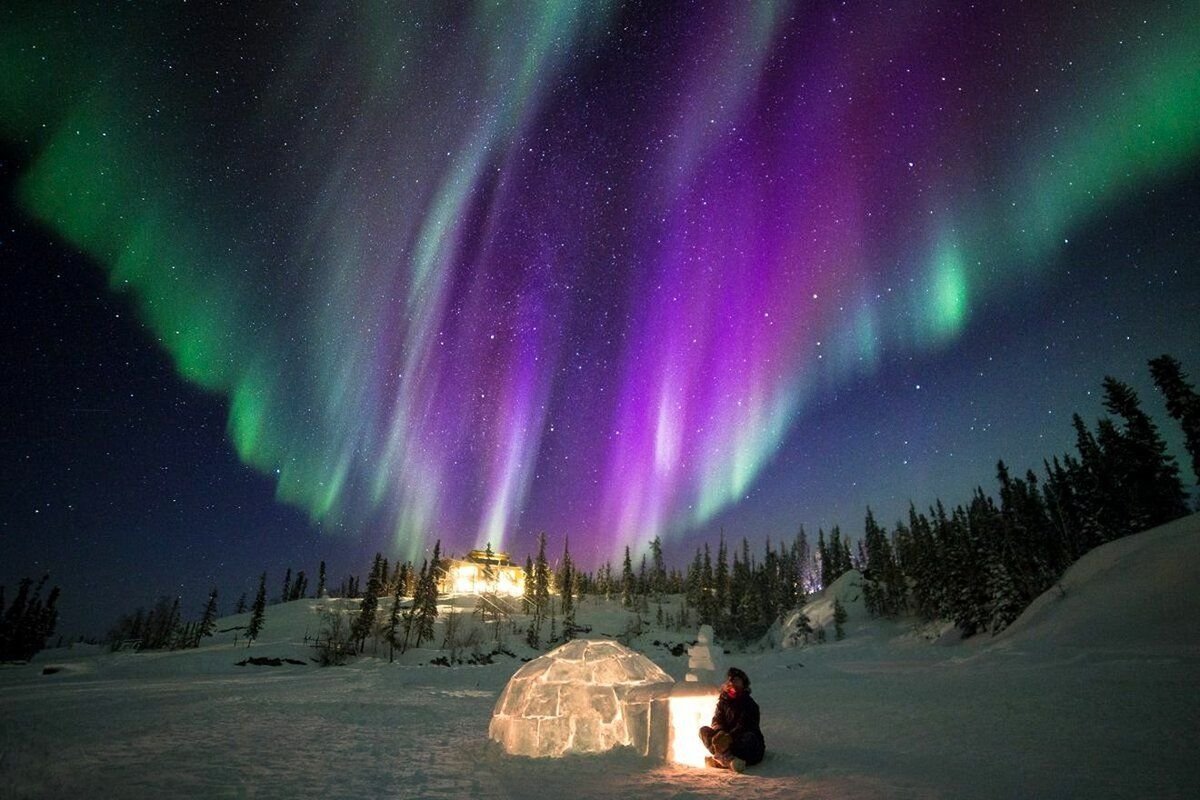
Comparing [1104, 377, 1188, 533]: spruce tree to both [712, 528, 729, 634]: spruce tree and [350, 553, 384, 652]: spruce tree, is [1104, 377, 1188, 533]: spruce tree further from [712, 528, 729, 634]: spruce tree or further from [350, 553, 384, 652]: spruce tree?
[350, 553, 384, 652]: spruce tree

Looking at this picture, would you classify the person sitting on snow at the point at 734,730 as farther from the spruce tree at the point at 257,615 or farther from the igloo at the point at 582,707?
the spruce tree at the point at 257,615

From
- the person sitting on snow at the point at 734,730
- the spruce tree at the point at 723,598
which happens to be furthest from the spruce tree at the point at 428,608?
the person sitting on snow at the point at 734,730

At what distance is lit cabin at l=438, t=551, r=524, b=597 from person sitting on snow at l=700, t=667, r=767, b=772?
116m

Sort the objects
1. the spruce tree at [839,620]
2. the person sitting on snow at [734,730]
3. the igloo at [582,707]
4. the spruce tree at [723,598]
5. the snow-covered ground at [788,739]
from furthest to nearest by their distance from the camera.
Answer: the spruce tree at [723,598] < the spruce tree at [839,620] < the igloo at [582,707] < the person sitting on snow at [734,730] < the snow-covered ground at [788,739]

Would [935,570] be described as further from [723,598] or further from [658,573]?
[658,573]

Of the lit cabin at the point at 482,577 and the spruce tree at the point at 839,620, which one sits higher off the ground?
the lit cabin at the point at 482,577

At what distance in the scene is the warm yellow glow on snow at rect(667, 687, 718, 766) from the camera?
1092cm

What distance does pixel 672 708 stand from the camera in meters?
11.2

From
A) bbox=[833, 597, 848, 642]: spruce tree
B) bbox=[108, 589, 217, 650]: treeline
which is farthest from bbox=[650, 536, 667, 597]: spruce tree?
bbox=[108, 589, 217, 650]: treeline

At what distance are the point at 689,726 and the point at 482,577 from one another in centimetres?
12337

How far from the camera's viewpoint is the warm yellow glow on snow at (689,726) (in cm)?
1092

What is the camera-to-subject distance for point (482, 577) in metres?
125

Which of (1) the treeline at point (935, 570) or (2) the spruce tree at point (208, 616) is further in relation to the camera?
(2) the spruce tree at point (208, 616)

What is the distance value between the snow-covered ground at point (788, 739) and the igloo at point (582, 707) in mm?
662
